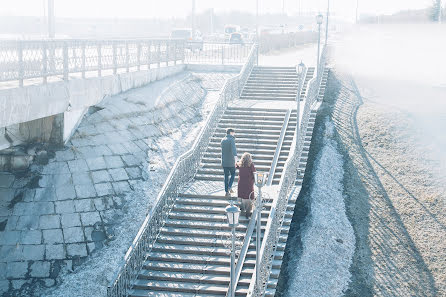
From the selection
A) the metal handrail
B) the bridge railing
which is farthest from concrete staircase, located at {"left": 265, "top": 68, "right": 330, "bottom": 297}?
the bridge railing

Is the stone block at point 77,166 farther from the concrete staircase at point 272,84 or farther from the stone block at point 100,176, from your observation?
the concrete staircase at point 272,84

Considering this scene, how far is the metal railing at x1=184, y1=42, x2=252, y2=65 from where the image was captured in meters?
29.4

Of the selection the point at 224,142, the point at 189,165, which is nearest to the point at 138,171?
the point at 189,165

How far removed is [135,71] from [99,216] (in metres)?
7.79

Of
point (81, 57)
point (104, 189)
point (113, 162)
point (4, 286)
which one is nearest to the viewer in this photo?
point (4, 286)

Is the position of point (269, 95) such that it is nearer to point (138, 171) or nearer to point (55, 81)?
point (138, 171)

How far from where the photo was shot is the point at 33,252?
14562 mm

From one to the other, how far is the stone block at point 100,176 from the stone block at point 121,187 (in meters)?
0.27

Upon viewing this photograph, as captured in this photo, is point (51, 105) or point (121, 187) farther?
point (121, 187)

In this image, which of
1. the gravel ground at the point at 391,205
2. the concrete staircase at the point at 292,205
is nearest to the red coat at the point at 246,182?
the concrete staircase at the point at 292,205

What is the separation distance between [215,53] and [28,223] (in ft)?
61.0

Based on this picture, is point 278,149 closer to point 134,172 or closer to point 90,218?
point 134,172

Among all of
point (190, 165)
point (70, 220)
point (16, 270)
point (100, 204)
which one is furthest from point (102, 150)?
point (16, 270)

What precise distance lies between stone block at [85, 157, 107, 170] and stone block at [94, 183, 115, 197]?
0.63m
